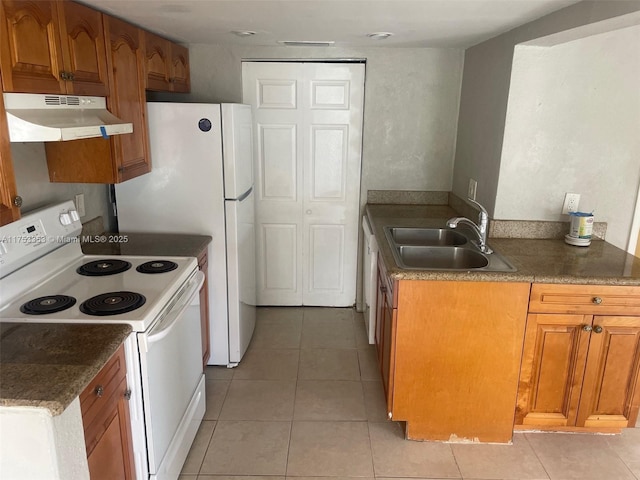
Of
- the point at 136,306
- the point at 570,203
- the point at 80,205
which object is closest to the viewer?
the point at 136,306

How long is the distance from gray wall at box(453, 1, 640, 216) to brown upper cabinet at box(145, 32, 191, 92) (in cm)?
197

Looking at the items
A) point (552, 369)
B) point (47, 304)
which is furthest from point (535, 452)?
point (47, 304)

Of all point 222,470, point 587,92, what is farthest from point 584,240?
point 222,470

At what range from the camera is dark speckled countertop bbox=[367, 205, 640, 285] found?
2.18 m

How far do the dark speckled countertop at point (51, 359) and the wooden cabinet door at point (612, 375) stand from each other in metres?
2.07

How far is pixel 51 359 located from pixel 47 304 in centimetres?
45

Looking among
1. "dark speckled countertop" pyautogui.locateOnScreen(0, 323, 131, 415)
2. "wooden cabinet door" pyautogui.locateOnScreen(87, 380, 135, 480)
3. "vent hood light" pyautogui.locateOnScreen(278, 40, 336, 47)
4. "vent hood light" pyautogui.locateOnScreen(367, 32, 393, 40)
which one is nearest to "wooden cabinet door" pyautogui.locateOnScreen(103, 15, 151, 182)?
"dark speckled countertop" pyautogui.locateOnScreen(0, 323, 131, 415)

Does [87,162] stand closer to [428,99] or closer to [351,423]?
[351,423]

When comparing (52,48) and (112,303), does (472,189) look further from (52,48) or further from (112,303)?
Result: (52,48)

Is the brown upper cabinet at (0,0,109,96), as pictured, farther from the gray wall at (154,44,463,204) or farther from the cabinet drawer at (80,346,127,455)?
the gray wall at (154,44,463,204)

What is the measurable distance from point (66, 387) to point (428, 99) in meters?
3.03

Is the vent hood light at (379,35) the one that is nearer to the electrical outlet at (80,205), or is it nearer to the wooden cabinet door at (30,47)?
the wooden cabinet door at (30,47)

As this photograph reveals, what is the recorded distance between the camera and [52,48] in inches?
69.5

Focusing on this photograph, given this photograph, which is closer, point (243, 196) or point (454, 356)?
point (454, 356)
